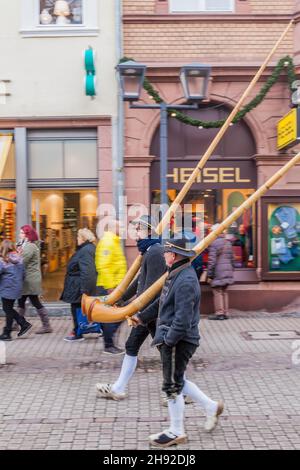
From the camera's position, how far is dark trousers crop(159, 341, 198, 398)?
4.79 m

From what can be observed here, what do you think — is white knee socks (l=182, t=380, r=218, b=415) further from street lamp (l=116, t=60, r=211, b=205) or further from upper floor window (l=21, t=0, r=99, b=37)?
upper floor window (l=21, t=0, r=99, b=37)

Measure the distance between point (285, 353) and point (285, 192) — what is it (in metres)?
3.88

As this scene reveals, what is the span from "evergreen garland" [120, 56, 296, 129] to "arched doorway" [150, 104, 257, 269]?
1.51 feet

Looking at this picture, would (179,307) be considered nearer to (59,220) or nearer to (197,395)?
(197,395)

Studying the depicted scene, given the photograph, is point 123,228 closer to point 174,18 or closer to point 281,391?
point 174,18

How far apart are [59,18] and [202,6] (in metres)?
Result: 2.75

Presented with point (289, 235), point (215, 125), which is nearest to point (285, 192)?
point (289, 235)

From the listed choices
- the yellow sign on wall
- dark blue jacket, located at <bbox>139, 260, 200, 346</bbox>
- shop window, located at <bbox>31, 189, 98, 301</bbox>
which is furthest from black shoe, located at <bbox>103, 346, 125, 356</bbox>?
the yellow sign on wall

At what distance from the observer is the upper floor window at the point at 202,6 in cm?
1120

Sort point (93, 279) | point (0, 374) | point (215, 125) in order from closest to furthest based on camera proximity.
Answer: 1. point (0, 374)
2. point (93, 279)
3. point (215, 125)

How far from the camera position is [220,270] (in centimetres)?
1048

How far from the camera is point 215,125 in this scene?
35.5 feet

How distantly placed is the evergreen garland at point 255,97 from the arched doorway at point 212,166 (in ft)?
1.51

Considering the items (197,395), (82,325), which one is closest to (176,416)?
(197,395)
